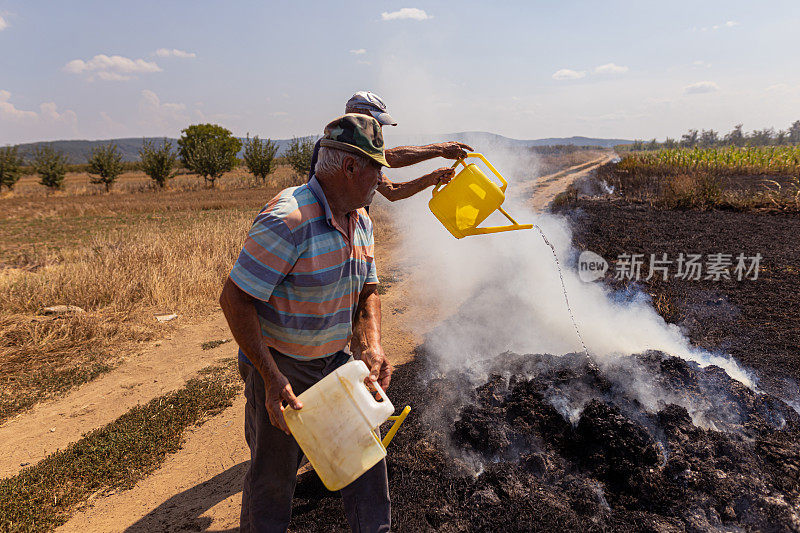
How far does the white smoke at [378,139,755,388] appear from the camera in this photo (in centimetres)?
391

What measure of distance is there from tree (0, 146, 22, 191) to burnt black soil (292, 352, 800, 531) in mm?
36146

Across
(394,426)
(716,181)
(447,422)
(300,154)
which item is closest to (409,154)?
(394,426)

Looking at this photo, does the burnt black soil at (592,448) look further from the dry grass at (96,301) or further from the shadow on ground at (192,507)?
the dry grass at (96,301)

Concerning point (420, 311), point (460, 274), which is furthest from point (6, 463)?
point (460, 274)

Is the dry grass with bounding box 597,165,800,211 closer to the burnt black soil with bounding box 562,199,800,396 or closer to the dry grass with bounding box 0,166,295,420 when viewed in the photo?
the burnt black soil with bounding box 562,199,800,396

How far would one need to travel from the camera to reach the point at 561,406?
2.79m

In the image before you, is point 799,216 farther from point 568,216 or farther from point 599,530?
point 599,530

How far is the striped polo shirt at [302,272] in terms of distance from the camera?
132 cm

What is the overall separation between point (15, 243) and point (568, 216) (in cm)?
1498

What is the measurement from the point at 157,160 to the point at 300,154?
10845 mm

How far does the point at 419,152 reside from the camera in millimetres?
2643

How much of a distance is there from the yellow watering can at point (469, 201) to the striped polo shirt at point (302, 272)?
3.77 ft

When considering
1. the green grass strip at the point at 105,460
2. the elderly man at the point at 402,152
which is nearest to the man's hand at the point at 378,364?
the elderly man at the point at 402,152

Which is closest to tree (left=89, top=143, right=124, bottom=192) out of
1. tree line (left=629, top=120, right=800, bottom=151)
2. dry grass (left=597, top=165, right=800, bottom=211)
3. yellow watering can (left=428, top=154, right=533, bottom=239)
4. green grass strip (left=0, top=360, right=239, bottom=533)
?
green grass strip (left=0, top=360, right=239, bottom=533)
